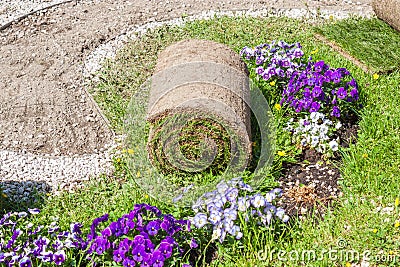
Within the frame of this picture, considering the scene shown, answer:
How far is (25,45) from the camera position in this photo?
682 cm

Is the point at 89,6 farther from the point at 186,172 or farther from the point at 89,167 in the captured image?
the point at 186,172

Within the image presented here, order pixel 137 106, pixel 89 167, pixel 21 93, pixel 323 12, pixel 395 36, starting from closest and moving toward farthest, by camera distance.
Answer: pixel 89 167 → pixel 137 106 → pixel 21 93 → pixel 395 36 → pixel 323 12

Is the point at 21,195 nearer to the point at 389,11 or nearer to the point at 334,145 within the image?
the point at 334,145

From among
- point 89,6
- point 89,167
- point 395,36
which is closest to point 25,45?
point 89,6

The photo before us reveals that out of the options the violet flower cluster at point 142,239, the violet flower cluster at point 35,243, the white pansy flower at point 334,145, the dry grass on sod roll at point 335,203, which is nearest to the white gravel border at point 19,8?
the dry grass on sod roll at point 335,203

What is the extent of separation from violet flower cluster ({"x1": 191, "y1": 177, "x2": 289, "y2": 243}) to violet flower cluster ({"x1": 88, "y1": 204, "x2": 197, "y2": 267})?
0.16 meters

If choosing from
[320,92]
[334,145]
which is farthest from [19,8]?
[334,145]

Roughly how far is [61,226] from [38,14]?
14.2ft

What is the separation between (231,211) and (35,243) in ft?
4.25

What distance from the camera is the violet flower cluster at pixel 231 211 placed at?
3.59 m

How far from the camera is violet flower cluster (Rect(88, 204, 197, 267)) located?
3.37m

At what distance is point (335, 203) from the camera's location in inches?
161

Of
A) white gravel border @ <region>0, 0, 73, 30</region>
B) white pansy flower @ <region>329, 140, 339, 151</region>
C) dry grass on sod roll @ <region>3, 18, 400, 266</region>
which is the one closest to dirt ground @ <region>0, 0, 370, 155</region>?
white gravel border @ <region>0, 0, 73, 30</region>

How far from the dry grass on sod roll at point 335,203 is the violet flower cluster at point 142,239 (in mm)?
283
